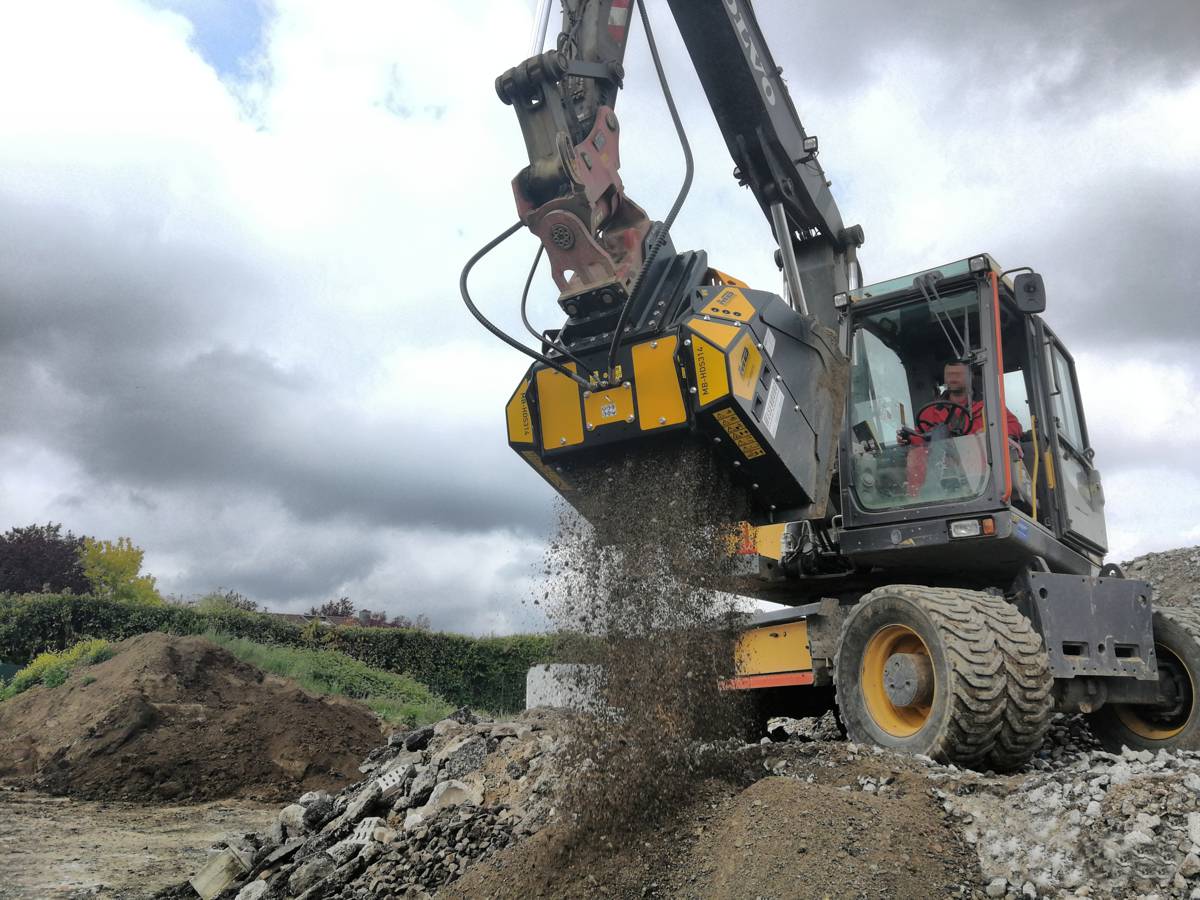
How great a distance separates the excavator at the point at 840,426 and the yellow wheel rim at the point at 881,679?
0.01m

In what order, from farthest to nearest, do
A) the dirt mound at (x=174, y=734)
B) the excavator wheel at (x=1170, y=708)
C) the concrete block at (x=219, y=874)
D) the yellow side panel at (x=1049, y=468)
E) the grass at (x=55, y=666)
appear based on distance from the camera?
the grass at (x=55, y=666) → the dirt mound at (x=174, y=734) → the excavator wheel at (x=1170, y=708) → the yellow side panel at (x=1049, y=468) → the concrete block at (x=219, y=874)

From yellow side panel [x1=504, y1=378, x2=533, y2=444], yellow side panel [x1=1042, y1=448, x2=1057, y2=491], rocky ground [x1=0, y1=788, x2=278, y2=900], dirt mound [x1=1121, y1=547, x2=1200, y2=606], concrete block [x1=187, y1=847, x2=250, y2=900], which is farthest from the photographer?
dirt mound [x1=1121, y1=547, x2=1200, y2=606]

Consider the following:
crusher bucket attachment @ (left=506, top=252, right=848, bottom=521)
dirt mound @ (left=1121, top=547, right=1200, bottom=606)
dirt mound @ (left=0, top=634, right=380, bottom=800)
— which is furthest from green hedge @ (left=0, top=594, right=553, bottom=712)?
crusher bucket attachment @ (left=506, top=252, right=848, bottom=521)

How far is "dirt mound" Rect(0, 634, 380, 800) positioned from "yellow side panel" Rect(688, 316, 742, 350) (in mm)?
7988

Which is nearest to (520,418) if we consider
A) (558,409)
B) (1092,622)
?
(558,409)

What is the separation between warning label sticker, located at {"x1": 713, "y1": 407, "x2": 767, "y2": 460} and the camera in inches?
163

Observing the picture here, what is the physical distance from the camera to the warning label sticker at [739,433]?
415cm

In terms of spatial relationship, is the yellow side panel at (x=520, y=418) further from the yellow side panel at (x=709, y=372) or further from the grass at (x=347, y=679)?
the grass at (x=347, y=679)

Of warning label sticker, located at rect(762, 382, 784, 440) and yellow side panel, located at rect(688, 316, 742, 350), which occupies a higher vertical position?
yellow side panel, located at rect(688, 316, 742, 350)

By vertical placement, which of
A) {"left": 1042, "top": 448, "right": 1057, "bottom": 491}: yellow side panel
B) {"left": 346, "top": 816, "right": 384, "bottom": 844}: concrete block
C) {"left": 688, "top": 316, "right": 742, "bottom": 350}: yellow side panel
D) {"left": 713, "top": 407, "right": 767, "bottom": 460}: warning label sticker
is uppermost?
{"left": 688, "top": 316, "right": 742, "bottom": 350}: yellow side panel

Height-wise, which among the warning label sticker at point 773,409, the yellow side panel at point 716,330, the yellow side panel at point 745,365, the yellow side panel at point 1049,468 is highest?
the yellow side panel at point 716,330

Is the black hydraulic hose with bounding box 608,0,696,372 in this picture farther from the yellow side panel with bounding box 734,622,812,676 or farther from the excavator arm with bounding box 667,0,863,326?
the yellow side panel with bounding box 734,622,812,676

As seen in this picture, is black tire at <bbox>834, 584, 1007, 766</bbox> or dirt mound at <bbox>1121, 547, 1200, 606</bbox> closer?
black tire at <bbox>834, 584, 1007, 766</bbox>

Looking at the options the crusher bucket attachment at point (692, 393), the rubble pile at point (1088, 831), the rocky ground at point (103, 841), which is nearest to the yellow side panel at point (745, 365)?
the crusher bucket attachment at point (692, 393)
